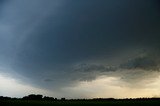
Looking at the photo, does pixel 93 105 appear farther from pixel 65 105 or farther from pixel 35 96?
pixel 35 96

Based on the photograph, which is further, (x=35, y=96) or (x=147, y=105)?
(x=35, y=96)

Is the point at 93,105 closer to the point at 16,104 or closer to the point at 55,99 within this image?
the point at 16,104

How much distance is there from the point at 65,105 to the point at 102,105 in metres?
12.1

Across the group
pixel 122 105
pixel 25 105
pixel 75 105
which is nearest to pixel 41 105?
pixel 25 105

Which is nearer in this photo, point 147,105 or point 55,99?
point 147,105

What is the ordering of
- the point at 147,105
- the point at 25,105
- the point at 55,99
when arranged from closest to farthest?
1. the point at 147,105
2. the point at 25,105
3. the point at 55,99

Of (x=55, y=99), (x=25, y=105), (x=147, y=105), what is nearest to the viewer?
(x=147, y=105)

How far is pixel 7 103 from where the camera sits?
322 ft

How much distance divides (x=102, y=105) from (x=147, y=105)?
1487cm

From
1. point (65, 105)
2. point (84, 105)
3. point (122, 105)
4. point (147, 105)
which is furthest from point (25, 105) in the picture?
point (147, 105)

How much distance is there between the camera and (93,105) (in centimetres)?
9644

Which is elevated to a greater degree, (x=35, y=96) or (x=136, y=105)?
(x=35, y=96)

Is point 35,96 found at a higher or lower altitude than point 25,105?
higher

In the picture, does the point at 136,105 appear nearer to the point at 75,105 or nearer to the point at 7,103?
the point at 75,105
